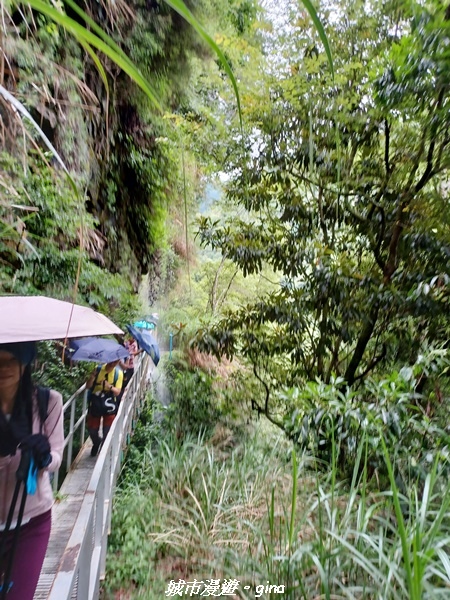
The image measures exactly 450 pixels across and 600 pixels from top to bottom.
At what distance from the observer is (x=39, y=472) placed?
49.2 inches

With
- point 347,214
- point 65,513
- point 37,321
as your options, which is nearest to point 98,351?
point 65,513

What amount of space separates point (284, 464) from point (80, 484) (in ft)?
5.35

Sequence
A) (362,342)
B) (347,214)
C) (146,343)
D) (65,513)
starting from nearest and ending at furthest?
(65,513), (362,342), (347,214), (146,343)

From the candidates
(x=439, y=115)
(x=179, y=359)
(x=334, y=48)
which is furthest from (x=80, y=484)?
(x=334, y=48)

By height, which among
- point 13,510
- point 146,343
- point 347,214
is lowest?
point 13,510

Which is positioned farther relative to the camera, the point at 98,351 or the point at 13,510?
the point at 98,351

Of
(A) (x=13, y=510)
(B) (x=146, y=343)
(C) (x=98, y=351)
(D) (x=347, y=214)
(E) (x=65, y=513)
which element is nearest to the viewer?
(A) (x=13, y=510)

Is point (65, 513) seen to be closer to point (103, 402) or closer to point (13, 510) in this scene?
point (103, 402)

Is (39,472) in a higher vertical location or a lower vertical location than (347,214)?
lower

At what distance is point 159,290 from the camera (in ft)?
29.2

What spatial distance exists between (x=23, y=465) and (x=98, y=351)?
2134 mm

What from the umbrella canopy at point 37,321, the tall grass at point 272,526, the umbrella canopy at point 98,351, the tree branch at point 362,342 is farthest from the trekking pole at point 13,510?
the tree branch at point 362,342

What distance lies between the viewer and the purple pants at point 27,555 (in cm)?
122

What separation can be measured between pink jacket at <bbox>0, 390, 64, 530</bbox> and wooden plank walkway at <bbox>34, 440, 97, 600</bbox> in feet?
1.04
